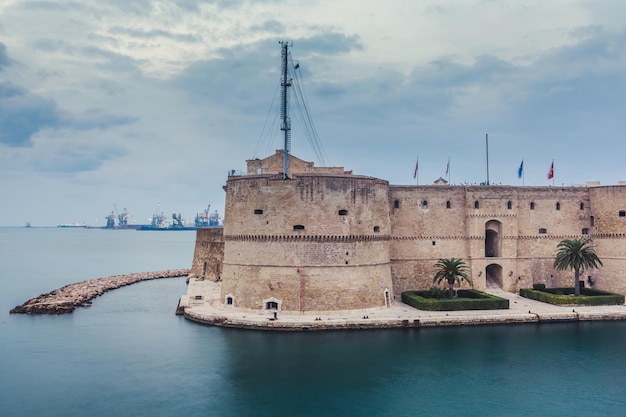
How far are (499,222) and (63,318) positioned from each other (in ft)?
105

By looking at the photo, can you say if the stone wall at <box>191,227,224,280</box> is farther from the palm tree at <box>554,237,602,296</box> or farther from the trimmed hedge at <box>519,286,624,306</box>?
the palm tree at <box>554,237,602,296</box>

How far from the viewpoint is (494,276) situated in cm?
4150

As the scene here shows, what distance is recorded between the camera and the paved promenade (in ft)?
99.9

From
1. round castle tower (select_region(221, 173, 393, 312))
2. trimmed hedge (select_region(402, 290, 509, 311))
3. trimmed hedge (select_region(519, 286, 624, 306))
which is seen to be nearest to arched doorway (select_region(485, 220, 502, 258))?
trimmed hedge (select_region(519, 286, 624, 306))

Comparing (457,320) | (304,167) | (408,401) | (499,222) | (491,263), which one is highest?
(304,167)

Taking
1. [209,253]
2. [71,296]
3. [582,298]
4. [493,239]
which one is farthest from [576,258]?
[71,296]

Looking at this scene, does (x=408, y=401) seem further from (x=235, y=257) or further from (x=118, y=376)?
(x=235, y=257)

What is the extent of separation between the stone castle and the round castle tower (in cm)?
6

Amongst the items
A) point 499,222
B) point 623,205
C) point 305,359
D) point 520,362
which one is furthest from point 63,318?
point 623,205

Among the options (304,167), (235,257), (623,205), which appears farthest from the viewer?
(304,167)

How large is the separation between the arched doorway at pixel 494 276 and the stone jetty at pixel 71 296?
31.3 metres

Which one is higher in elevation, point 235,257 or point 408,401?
point 235,257

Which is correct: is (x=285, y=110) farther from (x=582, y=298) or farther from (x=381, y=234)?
(x=582, y=298)

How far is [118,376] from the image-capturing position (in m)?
24.0
